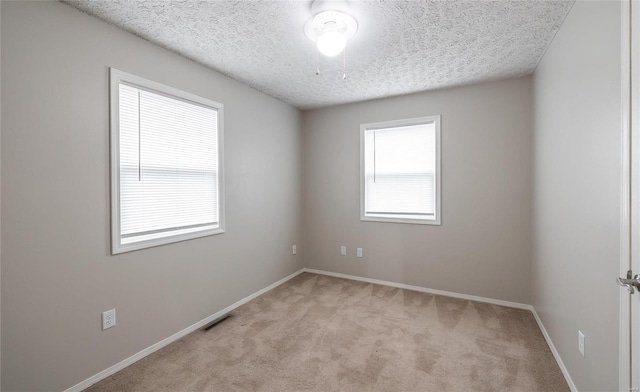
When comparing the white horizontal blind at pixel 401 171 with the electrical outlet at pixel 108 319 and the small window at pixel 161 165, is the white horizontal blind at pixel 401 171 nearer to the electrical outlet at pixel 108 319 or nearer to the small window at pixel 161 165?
the small window at pixel 161 165

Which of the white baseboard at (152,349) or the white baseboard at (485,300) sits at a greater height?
the white baseboard at (485,300)

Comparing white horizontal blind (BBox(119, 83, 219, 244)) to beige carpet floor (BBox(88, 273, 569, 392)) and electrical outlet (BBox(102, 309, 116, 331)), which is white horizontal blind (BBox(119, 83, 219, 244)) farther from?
beige carpet floor (BBox(88, 273, 569, 392))

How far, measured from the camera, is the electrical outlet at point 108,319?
2.00m

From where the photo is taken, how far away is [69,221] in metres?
1.83

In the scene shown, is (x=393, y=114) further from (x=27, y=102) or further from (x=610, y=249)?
(x=27, y=102)

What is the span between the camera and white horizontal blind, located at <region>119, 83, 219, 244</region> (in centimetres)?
220

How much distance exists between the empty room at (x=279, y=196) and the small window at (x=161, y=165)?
2 cm

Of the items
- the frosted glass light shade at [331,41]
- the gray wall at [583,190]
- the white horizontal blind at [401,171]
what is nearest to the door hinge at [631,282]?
the gray wall at [583,190]

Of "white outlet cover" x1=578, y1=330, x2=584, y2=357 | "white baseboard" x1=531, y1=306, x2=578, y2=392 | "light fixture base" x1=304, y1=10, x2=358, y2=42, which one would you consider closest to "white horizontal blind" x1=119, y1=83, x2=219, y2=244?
"light fixture base" x1=304, y1=10, x2=358, y2=42

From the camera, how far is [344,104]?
409cm

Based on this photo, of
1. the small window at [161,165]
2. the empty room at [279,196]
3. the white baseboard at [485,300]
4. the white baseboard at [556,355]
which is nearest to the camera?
the empty room at [279,196]

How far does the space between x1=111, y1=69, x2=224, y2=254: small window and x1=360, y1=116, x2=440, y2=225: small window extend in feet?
6.81

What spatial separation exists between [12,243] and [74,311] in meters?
0.59

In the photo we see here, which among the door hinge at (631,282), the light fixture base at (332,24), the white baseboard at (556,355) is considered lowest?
the white baseboard at (556,355)
